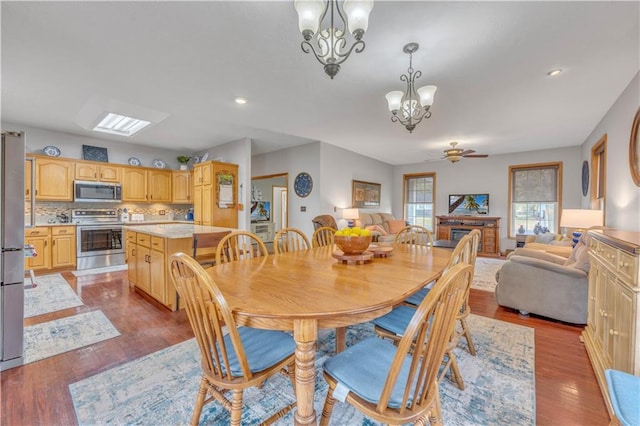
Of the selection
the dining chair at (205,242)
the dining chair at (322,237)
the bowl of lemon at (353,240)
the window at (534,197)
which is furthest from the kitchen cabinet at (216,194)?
the window at (534,197)

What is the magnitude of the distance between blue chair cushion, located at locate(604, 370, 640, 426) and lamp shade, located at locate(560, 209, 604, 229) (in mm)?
3430

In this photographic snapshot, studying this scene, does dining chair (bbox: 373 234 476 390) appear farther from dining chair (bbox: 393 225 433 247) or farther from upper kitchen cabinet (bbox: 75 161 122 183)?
upper kitchen cabinet (bbox: 75 161 122 183)

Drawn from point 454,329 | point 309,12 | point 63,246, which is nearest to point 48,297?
point 63,246

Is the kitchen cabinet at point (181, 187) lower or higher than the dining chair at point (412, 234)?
higher

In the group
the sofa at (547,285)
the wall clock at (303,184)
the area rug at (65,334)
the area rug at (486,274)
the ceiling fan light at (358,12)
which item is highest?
the ceiling fan light at (358,12)

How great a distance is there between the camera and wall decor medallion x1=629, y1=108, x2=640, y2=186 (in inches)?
101

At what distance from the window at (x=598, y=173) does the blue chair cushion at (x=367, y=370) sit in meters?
4.53

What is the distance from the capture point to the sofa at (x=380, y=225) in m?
6.24

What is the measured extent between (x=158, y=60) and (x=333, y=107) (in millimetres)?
1986

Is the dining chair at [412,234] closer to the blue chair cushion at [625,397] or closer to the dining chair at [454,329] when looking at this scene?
the dining chair at [454,329]

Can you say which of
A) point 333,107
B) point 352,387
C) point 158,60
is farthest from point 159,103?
point 352,387

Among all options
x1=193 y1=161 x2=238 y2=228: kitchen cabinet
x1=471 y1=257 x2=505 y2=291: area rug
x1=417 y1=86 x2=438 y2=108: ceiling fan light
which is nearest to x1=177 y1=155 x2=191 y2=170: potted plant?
x1=193 y1=161 x2=238 y2=228: kitchen cabinet

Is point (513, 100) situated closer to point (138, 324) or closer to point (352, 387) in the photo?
point (352, 387)

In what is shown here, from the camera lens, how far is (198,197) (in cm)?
547
